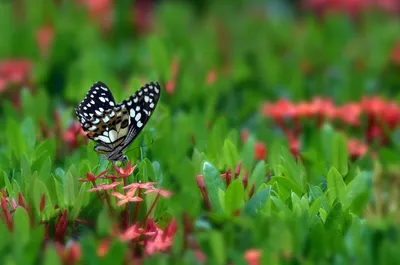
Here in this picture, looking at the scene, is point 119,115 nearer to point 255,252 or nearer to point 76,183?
point 76,183

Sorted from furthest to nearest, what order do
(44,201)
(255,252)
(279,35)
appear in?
(279,35) < (44,201) < (255,252)

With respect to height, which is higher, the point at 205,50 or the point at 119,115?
the point at 119,115

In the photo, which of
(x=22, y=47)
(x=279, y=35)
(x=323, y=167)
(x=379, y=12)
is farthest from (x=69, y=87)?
(x=379, y=12)

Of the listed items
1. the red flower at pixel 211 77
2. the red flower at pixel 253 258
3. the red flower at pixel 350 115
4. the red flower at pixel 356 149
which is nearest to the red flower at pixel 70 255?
the red flower at pixel 253 258

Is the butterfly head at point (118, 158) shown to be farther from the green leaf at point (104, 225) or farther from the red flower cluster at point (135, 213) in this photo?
the green leaf at point (104, 225)

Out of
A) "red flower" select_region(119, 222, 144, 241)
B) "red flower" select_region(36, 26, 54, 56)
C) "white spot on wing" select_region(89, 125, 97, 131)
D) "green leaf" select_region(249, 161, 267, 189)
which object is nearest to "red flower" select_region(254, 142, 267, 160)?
"green leaf" select_region(249, 161, 267, 189)

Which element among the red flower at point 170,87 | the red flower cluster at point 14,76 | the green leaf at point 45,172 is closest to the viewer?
the green leaf at point 45,172

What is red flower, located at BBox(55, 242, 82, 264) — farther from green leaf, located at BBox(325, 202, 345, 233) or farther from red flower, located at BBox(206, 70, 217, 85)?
red flower, located at BBox(206, 70, 217, 85)
